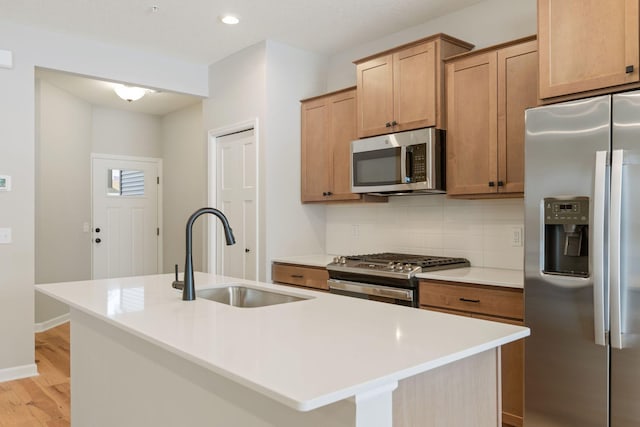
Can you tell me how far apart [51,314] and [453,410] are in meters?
5.34

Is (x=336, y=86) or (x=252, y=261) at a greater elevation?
(x=336, y=86)

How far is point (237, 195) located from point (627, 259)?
3.26 metres

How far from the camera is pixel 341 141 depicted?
4.03 m

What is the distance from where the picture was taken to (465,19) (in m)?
3.50

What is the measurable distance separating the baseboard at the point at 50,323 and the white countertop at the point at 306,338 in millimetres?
3703

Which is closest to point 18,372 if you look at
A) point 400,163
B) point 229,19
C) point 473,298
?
point 229,19

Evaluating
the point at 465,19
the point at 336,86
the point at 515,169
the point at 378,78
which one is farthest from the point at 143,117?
the point at 515,169

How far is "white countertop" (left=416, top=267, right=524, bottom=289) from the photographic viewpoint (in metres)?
2.68

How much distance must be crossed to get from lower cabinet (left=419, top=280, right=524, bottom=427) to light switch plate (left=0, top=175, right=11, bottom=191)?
3.35 meters

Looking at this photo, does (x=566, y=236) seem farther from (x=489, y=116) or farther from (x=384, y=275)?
(x=384, y=275)

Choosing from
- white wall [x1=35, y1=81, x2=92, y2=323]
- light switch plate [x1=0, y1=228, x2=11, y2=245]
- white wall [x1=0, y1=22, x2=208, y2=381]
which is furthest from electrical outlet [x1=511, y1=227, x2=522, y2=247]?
white wall [x1=35, y1=81, x2=92, y2=323]

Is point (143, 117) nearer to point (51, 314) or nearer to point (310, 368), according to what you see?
point (51, 314)

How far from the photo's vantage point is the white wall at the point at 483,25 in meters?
3.17

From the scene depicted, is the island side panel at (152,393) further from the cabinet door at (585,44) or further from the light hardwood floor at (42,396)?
the cabinet door at (585,44)
